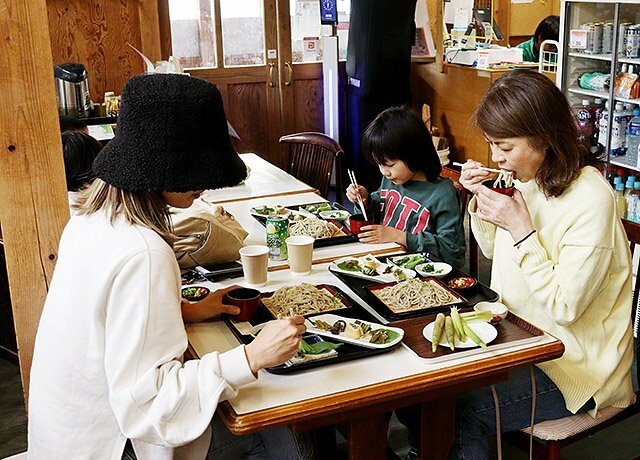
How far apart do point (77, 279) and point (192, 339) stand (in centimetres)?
37

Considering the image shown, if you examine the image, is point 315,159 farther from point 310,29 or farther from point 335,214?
point 310,29

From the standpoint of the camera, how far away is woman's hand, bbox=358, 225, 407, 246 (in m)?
2.32

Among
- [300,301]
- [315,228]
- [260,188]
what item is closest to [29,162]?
[300,301]

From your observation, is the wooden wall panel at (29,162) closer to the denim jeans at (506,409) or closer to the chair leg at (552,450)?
the denim jeans at (506,409)

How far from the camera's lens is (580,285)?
1702mm

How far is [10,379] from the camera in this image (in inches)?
123

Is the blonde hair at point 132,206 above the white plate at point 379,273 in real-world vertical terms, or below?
above

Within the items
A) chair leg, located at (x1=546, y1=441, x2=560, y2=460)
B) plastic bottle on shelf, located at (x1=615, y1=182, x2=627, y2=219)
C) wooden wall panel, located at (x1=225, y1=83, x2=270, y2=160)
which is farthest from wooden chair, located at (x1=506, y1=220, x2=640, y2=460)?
wooden wall panel, located at (x1=225, y1=83, x2=270, y2=160)

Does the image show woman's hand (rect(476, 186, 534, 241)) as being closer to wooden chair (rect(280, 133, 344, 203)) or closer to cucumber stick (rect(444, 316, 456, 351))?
cucumber stick (rect(444, 316, 456, 351))

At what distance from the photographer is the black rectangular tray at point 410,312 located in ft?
5.76

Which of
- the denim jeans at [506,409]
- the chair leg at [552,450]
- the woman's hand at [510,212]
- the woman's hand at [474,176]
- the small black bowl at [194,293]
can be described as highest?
the woman's hand at [474,176]

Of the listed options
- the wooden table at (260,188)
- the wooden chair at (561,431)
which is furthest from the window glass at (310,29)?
the wooden chair at (561,431)

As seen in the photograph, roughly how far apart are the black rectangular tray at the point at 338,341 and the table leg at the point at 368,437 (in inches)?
5.1

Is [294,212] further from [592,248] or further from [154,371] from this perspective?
[154,371]
